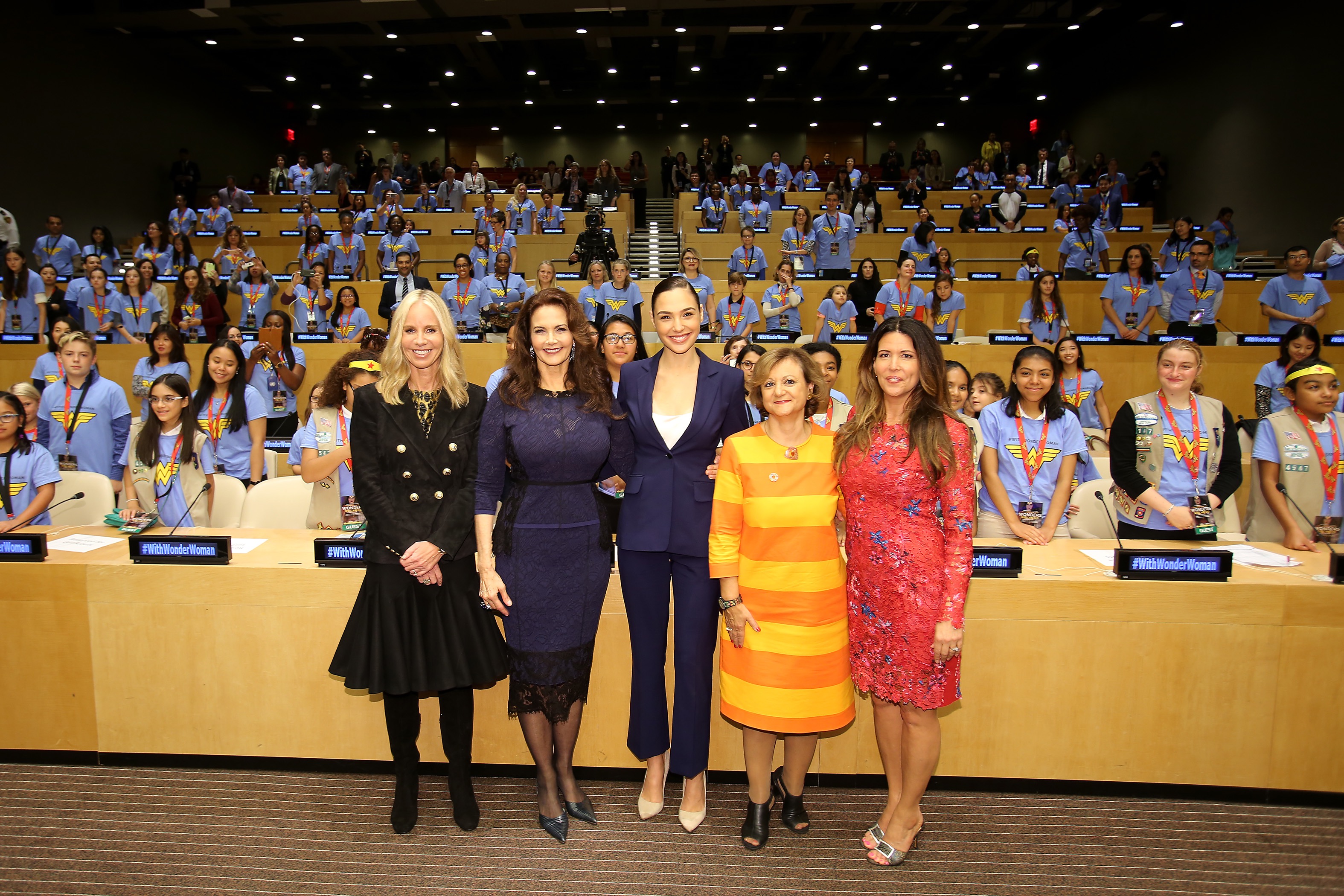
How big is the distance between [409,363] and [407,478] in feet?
1.12

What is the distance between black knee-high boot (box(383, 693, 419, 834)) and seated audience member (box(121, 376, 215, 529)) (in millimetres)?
1728

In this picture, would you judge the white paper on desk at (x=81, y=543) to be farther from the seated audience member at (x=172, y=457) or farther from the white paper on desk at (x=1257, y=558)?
the white paper on desk at (x=1257, y=558)

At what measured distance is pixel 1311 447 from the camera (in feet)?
10.3

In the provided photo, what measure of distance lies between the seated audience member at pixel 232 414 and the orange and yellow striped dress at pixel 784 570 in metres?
2.78

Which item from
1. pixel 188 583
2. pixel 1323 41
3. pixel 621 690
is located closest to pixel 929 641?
pixel 621 690

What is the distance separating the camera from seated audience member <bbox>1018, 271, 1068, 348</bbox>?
7305 mm

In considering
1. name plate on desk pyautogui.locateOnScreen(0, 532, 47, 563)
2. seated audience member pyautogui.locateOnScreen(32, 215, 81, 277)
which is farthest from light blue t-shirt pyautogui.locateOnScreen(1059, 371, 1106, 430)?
seated audience member pyautogui.locateOnScreen(32, 215, 81, 277)

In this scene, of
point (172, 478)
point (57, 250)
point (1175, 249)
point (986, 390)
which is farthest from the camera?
point (57, 250)

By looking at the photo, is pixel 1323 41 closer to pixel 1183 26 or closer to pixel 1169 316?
pixel 1183 26

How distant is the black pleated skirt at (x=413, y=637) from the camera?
2.24 meters

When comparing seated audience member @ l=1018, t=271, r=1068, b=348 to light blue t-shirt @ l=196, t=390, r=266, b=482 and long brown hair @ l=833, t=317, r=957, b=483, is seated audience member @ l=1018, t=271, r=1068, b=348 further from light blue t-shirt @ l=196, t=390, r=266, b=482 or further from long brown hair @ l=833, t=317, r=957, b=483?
light blue t-shirt @ l=196, t=390, r=266, b=482

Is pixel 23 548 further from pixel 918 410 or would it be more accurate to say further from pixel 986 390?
pixel 986 390

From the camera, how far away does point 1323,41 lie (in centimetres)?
1121

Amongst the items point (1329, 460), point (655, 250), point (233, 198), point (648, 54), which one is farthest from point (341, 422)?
point (648, 54)
